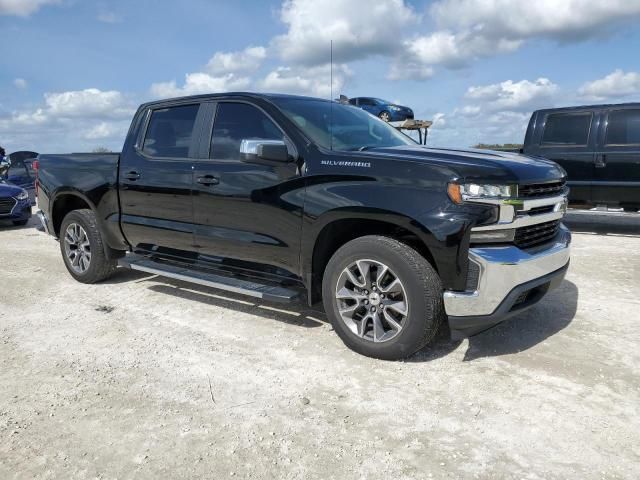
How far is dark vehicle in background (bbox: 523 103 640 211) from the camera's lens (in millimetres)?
8172

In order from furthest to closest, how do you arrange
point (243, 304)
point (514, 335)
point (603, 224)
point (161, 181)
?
1. point (603, 224)
2. point (243, 304)
3. point (161, 181)
4. point (514, 335)

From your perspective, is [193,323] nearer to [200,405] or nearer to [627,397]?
[200,405]

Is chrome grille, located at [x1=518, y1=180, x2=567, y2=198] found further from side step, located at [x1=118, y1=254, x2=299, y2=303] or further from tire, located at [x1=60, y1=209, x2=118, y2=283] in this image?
tire, located at [x1=60, y1=209, x2=118, y2=283]

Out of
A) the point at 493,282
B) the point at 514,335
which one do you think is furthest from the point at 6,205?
the point at 493,282

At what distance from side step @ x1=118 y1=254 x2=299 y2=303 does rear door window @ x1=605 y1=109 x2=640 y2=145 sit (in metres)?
6.65

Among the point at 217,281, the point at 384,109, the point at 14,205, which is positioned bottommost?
the point at 217,281

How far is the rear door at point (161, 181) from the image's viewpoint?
15.3 feet

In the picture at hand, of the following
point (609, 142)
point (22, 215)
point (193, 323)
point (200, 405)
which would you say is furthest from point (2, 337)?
point (609, 142)

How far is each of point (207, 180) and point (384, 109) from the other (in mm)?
10804

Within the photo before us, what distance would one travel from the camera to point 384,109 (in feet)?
47.3

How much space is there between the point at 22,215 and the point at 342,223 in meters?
9.27

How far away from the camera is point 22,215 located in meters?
10.7

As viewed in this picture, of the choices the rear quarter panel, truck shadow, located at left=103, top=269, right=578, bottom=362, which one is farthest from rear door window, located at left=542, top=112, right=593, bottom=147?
the rear quarter panel

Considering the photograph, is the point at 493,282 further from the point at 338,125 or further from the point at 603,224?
the point at 603,224
